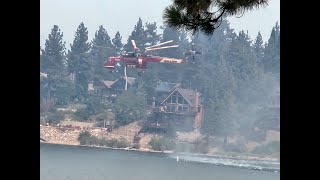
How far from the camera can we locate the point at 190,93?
725 inches

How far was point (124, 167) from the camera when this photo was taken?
53.1 feet

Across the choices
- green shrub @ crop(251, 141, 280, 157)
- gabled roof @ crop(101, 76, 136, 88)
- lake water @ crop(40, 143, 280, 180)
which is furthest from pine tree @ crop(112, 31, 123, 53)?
green shrub @ crop(251, 141, 280, 157)

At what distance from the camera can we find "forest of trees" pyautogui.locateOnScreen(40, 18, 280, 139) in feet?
59.1

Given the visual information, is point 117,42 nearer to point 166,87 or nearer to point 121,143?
point 166,87

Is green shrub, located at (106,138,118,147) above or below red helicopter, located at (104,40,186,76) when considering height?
below

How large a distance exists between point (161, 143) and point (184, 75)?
2543 millimetres

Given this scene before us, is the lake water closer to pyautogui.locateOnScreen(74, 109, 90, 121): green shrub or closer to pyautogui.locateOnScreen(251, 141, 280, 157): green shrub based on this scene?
pyautogui.locateOnScreen(251, 141, 280, 157): green shrub

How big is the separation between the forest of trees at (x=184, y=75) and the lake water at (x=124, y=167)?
50.6 inches

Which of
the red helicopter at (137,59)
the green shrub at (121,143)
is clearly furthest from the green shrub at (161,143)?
the red helicopter at (137,59)

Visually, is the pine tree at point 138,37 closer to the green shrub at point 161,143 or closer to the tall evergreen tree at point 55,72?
the tall evergreen tree at point 55,72

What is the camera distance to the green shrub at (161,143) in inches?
701

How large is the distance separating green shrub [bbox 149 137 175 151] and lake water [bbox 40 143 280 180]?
327 mm

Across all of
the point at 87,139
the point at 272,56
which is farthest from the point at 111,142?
the point at 272,56
